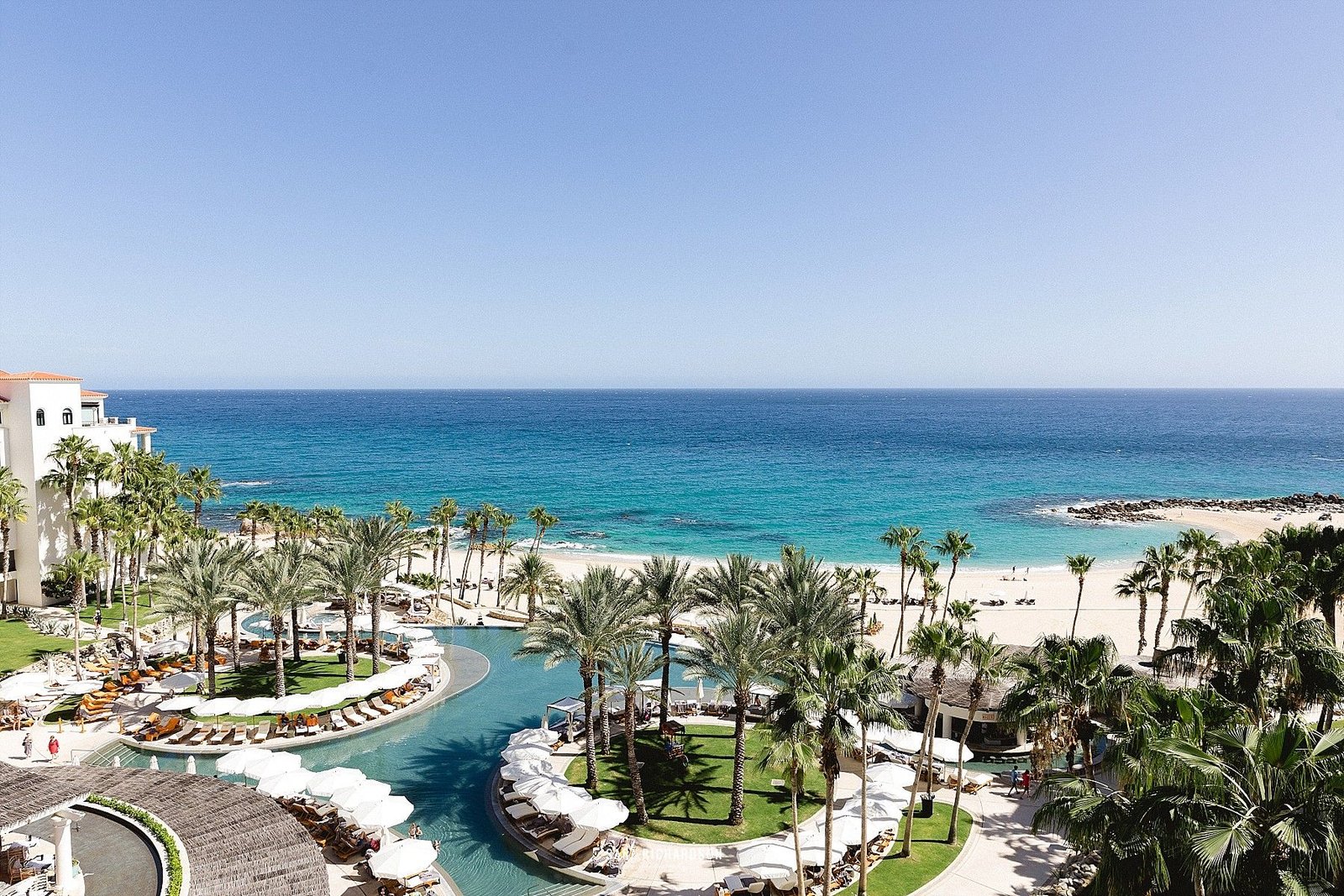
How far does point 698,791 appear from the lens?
27.5m

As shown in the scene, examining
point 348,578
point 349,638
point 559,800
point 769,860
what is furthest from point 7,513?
point 769,860

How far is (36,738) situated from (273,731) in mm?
8891

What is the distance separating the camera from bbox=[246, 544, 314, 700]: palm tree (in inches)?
1353

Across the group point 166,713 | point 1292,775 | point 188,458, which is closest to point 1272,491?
point 1292,775

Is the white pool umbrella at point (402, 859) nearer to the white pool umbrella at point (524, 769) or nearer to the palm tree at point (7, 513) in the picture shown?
the white pool umbrella at point (524, 769)

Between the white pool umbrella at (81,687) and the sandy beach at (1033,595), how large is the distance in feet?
70.8

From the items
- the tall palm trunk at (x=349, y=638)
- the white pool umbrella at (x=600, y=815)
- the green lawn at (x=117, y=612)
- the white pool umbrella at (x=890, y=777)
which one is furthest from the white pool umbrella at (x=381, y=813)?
the green lawn at (x=117, y=612)

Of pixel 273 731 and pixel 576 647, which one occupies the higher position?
pixel 576 647

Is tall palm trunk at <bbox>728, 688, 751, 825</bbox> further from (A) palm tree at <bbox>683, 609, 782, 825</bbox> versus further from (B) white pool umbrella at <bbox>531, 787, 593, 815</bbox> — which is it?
(B) white pool umbrella at <bbox>531, 787, 593, 815</bbox>

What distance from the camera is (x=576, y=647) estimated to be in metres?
26.8

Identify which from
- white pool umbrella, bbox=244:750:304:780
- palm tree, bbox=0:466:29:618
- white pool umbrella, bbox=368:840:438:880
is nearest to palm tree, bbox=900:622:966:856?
white pool umbrella, bbox=368:840:438:880

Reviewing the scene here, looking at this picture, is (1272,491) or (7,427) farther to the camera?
(1272,491)

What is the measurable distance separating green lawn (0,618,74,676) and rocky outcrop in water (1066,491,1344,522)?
100932 millimetres

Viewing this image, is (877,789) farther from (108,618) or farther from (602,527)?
(602,527)
